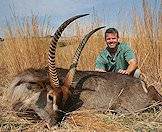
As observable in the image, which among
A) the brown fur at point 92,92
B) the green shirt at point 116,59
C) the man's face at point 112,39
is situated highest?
the man's face at point 112,39

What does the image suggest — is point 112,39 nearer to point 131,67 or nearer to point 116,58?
point 116,58

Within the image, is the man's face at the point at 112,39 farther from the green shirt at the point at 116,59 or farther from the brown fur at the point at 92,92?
the brown fur at the point at 92,92

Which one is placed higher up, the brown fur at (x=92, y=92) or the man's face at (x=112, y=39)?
the man's face at (x=112, y=39)

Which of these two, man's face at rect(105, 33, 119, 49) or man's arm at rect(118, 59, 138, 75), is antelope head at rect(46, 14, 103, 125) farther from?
man's face at rect(105, 33, 119, 49)

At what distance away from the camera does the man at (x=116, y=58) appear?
24.7 ft

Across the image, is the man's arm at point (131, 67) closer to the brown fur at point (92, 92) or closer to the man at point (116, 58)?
the man at point (116, 58)

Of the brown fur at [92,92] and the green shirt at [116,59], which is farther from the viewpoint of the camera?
the green shirt at [116,59]

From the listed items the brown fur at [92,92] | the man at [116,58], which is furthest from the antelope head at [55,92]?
the man at [116,58]

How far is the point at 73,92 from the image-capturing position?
609cm

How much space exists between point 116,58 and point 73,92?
1839 mm

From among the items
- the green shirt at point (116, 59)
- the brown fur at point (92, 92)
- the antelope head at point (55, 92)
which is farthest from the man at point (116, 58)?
the antelope head at point (55, 92)

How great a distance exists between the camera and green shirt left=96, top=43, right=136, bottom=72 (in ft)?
25.0

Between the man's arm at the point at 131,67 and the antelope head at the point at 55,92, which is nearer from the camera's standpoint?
the antelope head at the point at 55,92

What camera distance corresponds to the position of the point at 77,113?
584 cm
